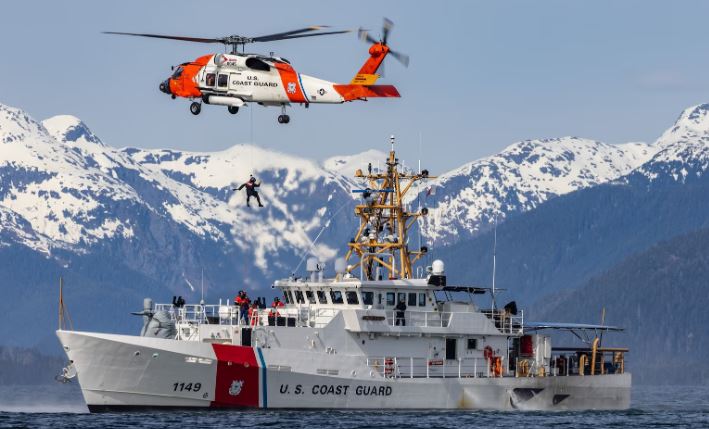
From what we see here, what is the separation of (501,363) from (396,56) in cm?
1378

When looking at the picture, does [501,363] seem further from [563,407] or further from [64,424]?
[64,424]

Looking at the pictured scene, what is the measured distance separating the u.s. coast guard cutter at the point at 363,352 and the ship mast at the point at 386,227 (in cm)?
8

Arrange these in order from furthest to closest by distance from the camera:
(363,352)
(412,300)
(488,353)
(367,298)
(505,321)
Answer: (505,321), (488,353), (412,300), (367,298), (363,352)

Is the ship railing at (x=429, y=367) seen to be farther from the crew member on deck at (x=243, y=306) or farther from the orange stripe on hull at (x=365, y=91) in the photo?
the orange stripe on hull at (x=365, y=91)

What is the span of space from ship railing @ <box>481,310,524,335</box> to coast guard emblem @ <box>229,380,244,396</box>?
492 inches

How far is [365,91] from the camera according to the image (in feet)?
206

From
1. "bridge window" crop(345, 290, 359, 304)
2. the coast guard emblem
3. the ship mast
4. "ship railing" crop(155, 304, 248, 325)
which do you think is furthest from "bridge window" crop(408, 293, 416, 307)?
the coast guard emblem

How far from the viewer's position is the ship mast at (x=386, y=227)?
66938 mm

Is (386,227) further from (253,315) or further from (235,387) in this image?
(235,387)

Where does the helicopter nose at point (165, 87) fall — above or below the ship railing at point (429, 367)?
above

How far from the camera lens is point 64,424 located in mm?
58406

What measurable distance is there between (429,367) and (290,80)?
13.0m

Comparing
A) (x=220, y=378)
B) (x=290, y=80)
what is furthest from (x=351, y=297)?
(x=290, y=80)

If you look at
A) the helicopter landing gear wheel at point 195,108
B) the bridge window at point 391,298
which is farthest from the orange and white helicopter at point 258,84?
the bridge window at point 391,298
